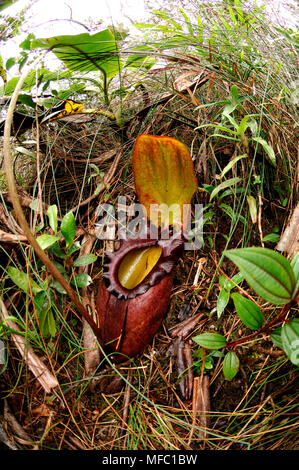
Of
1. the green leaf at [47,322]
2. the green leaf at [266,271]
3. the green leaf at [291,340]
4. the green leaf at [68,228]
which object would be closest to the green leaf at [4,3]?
the green leaf at [68,228]

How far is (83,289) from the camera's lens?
4.20ft

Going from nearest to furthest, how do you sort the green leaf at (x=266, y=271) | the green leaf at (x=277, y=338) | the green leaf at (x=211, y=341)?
1. the green leaf at (x=266, y=271)
2. the green leaf at (x=277, y=338)
3. the green leaf at (x=211, y=341)

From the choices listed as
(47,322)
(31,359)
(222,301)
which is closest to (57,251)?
(47,322)

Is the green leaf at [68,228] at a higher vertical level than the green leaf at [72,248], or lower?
higher

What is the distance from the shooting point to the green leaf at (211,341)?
99 cm

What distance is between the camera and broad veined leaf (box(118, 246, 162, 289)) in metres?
1.29

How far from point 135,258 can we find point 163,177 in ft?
1.28

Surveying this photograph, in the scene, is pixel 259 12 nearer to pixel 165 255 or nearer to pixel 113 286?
pixel 165 255

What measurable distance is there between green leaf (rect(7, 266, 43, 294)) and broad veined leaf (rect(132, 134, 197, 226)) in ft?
1.88

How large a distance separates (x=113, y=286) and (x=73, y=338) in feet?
0.91

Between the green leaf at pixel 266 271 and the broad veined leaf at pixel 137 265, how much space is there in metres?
0.63

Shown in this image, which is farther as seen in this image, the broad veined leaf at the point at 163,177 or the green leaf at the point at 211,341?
the broad veined leaf at the point at 163,177

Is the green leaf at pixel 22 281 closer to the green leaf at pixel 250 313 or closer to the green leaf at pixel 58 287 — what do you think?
the green leaf at pixel 58 287
